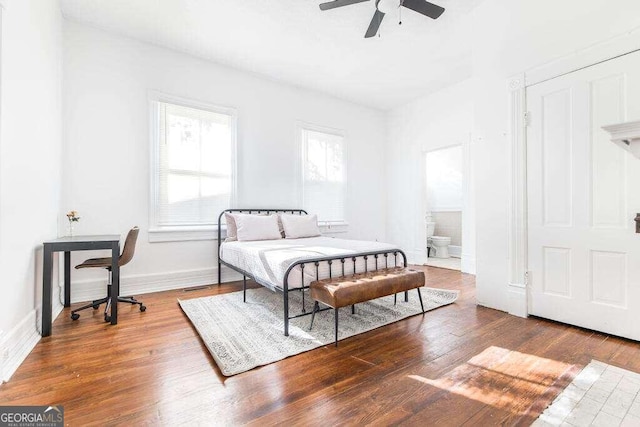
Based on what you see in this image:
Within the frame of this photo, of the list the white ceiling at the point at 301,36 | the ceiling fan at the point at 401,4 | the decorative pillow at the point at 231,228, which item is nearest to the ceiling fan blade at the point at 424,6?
the ceiling fan at the point at 401,4

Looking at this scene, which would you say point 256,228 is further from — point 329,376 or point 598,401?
point 598,401

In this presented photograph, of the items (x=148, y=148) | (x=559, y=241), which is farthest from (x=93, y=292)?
(x=559, y=241)

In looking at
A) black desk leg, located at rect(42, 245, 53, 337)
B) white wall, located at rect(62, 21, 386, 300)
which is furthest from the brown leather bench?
white wall, located at rect(62, 21, 386, 300)

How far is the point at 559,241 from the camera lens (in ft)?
8.55

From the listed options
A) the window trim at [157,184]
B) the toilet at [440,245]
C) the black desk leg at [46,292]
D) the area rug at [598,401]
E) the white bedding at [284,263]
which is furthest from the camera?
the toilet at [440,245]

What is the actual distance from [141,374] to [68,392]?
0.35m

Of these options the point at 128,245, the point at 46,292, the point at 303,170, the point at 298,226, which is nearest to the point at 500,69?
the point at 298,226

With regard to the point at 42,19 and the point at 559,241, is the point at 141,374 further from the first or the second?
the point at 559,241

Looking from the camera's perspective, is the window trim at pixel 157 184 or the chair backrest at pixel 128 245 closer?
the chair backrest at pixel 128 245

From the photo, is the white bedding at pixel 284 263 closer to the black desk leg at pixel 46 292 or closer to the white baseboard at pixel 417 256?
the black desk leg at pixel 46 292

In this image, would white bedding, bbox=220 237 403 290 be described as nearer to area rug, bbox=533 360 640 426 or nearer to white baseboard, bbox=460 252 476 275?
area rug, bbox=533 360 640 426

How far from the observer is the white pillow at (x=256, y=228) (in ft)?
12.4

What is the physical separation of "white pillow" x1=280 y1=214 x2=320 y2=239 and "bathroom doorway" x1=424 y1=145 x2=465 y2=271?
3322 mm

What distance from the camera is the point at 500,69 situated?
298 cm
